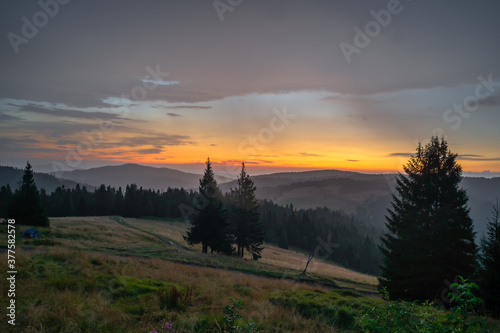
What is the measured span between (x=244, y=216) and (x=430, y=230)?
2570 centimetres

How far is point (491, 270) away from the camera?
512 inches

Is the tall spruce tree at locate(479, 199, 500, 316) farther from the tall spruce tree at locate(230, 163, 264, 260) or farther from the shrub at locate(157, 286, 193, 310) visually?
the tall spruce tree at locate(230, 163, 264, 260)

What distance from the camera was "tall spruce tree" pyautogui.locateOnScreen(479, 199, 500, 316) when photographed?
1242cm

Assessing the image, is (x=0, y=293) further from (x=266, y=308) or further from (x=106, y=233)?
(x=106, y=233)

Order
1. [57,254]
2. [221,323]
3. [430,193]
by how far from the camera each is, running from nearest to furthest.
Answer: [221,323] < [57,254] < [430,193]

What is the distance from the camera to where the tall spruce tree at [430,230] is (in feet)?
50.2

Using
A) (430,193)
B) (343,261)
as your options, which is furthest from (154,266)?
(343,261)

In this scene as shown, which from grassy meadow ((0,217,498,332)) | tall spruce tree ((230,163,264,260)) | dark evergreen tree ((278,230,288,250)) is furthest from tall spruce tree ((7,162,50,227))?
dark evergreen tree ((278,230,288,250))

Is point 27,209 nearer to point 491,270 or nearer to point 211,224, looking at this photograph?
point 211,224

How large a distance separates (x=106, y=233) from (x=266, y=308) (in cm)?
3680

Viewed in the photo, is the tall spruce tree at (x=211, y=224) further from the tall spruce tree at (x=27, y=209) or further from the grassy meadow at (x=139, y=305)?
the grassy meadow at (x=139, y=305)

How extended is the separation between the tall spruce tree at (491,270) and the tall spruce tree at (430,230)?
4.34 feet

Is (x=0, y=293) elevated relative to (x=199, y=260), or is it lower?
elevated

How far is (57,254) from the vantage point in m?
12.0
